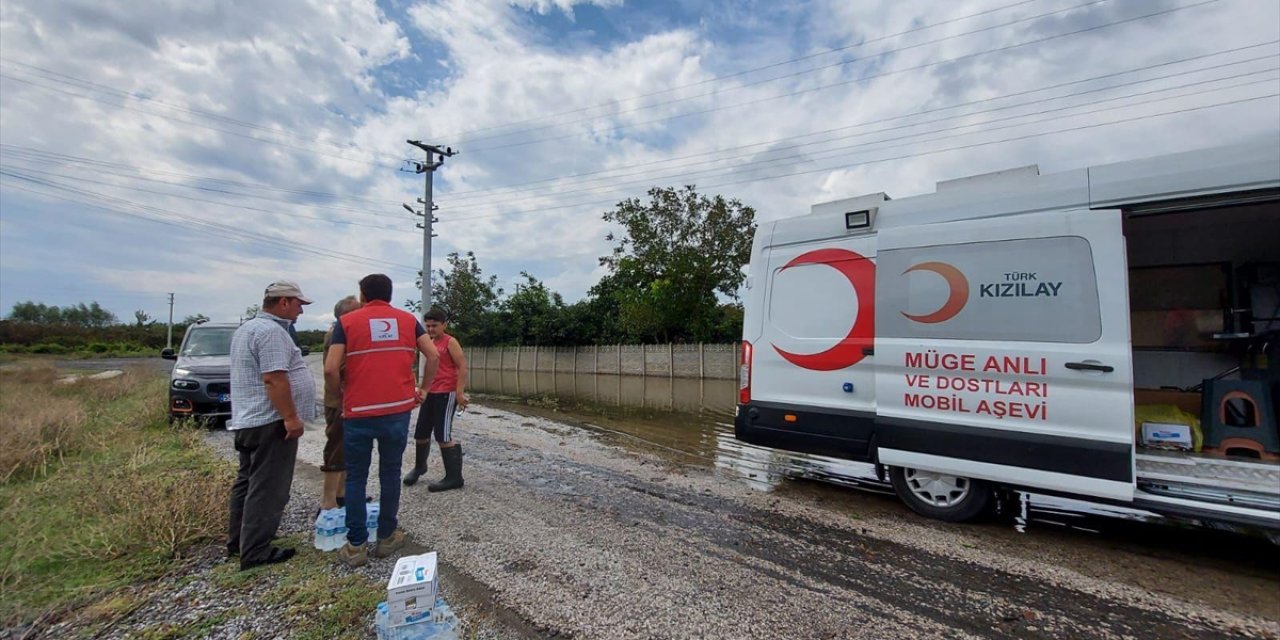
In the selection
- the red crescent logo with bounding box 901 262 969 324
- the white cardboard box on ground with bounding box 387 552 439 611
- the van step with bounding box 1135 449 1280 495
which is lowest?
the white cardboard box on ground with bounding box 387 552 439 611

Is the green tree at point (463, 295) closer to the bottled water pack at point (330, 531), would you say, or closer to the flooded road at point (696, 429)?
the flooded road at point (696, 429)

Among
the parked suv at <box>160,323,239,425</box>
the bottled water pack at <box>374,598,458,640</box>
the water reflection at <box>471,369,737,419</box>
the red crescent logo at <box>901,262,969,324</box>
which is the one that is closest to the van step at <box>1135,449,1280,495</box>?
the red crescent logo at <box>901,262,969,324</box>

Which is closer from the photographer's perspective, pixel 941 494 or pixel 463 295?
pixel 941 494

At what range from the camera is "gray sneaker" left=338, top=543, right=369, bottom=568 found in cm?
314

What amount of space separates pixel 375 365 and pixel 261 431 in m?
0.78

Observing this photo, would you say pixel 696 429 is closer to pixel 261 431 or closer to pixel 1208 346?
pixel 1208 346

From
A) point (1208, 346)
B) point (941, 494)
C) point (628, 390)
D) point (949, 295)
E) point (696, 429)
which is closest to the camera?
point (949, 295)

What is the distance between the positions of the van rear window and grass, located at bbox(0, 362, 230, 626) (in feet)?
16.7

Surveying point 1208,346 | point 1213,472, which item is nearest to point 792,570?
point 1213,472

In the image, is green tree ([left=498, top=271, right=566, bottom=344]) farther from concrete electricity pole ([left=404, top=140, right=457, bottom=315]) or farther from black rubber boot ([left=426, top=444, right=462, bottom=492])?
black rubber boot ([left=426, top=444, right=462, bottom=492])

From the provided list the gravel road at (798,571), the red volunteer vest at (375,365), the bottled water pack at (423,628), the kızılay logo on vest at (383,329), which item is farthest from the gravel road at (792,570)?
the kızılay logo on vest at (383,329)

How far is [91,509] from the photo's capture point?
3693 mm

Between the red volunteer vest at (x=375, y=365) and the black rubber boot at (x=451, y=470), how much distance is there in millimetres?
1591

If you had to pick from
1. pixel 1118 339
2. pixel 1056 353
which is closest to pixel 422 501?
pixel 1056 353
